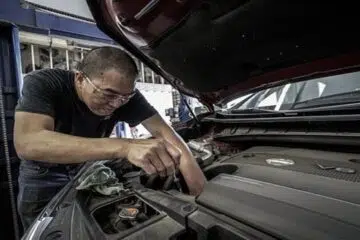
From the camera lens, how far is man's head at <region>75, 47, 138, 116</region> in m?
1.13

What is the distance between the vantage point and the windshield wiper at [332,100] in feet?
4.01

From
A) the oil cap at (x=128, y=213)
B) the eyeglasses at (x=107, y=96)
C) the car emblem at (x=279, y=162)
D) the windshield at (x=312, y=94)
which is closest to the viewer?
the oil cap at (x=128, y=213)

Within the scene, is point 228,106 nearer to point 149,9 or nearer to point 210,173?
point 210,173

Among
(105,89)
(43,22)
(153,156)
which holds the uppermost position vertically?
(43,22)

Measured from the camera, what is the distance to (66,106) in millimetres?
1343

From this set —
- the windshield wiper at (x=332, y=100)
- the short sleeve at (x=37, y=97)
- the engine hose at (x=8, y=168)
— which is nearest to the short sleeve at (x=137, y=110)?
the short sleeve at (x=37, y=97)

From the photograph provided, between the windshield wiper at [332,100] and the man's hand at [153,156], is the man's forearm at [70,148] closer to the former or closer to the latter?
the man's hand at [153,156]

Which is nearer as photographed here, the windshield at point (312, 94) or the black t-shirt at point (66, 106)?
the black t-shirt at point (66, 106)

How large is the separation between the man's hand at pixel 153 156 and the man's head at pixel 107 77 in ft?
1.14

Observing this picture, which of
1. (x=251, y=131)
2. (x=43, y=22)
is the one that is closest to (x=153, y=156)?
(x=251, y=131)

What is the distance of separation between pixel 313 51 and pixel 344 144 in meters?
0.39

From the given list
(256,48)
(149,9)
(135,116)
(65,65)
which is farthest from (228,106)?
(65,65)

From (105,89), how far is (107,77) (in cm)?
5

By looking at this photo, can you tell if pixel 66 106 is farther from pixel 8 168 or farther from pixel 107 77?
pixel 8 168
